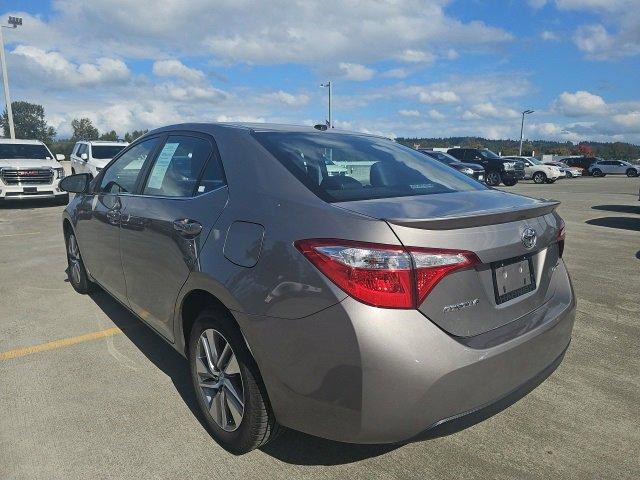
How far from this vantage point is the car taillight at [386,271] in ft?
6.06

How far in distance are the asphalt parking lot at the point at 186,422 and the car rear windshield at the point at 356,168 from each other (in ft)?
4.38

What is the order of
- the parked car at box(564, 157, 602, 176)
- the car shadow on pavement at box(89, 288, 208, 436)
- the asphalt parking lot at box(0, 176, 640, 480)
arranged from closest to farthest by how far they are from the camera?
the asphalt parking lot at box(0, 176, 640, 480)
the car shadow on pavement at box(89, 288, 208, 436)
the parked car at box(564, 157, 602, 176)

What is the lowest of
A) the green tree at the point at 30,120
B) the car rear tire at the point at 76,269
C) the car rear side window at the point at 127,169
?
the car rear tire at the point at 76,269

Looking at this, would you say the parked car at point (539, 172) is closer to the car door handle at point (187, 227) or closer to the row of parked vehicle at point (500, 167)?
the row of parked vehicle at point (500, 167)

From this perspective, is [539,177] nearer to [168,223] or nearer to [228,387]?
[168,223]

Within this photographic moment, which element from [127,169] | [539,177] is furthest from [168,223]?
[539,177]

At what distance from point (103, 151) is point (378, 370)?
56.8 ft

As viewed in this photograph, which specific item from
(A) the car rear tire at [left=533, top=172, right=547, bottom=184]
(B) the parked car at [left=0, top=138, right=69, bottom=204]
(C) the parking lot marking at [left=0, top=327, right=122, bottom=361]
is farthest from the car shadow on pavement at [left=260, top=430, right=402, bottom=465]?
(A) the car rear tire at [left=533, top=172, right=547, bottom=184]

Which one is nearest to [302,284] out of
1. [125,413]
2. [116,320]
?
[125,413]

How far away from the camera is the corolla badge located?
2193 mm

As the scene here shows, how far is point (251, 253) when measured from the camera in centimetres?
219

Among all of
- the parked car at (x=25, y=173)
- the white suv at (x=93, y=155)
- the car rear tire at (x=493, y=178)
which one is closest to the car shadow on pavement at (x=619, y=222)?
the parked car at (x=25, y=173)

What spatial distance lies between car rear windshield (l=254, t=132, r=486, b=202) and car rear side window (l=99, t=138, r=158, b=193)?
1.24 metres

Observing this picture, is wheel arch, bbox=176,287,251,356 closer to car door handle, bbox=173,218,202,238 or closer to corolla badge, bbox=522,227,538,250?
car door handle, bbox=173,218,202,238
